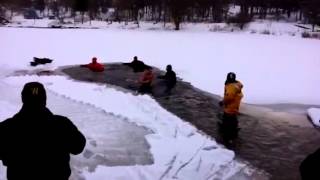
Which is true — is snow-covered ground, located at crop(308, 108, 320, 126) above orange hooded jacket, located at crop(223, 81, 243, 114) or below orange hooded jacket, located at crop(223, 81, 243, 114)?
below

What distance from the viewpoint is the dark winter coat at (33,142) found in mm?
3373

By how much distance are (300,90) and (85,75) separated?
787 centimetres

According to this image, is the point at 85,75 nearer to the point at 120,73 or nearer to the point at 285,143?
the point at 120,73

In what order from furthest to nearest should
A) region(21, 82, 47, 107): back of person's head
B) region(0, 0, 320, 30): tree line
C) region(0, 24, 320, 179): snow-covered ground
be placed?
1. region(0, 0, 320, 30): tree line
2. region(0, 24, 320, 179): snow-covered ground
3. region(21, 82, 47, 107): back of person's head

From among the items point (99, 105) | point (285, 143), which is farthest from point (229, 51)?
point (285, 143)

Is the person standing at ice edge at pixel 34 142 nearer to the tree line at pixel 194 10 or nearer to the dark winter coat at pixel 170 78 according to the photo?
the dark winter coat at pixel 170 78

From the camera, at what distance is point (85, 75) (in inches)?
689

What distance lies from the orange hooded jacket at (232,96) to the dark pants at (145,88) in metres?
5.02

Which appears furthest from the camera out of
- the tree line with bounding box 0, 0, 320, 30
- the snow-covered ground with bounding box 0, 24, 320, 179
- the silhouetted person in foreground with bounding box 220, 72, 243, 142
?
the tree line with bounding box 0, 0, 320, 30

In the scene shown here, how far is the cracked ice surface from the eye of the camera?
6.91 meters

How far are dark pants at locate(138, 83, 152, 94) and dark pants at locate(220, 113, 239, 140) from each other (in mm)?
4328

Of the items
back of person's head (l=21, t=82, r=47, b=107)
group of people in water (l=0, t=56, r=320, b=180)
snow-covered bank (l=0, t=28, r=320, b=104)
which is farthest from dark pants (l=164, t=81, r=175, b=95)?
back of person's head (l=21, t=82, r=47, b=107)

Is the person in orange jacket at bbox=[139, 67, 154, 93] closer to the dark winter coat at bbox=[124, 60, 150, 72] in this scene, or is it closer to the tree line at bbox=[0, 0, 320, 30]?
the dark winter coat at bbox=[124, 60, 150, 72]

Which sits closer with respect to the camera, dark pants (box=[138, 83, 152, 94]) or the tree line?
dark pants (box=[138, 83, 152, 94])
